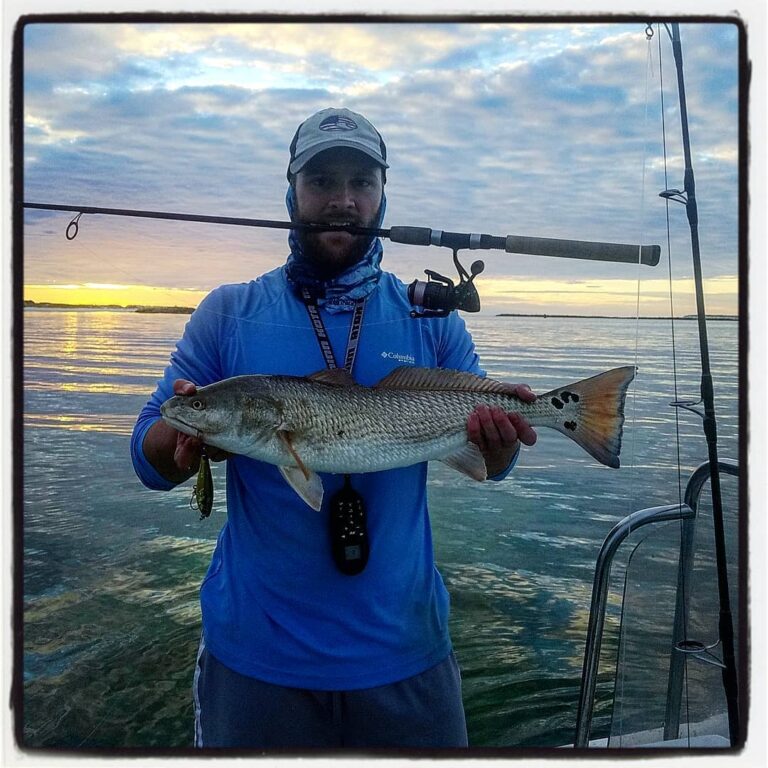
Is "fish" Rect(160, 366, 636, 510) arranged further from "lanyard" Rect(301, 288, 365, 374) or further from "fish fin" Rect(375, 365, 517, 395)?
"lanyard" Rect(301, 288, 365, 374)

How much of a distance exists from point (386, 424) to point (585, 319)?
1250mm

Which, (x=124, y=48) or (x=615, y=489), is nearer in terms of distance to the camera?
(x=124, y=48)

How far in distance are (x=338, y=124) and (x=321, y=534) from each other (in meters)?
1.49

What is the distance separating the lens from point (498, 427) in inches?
94.7

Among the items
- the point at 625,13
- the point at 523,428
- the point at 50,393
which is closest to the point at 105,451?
the point at 50,393

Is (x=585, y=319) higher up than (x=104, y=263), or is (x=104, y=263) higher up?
(x=104, y=263)

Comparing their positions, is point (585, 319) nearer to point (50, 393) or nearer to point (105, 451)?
point (50, 393)

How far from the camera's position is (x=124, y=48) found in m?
2.50

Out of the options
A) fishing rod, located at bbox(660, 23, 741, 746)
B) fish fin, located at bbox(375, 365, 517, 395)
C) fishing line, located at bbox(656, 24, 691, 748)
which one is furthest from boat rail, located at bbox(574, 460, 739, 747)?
fish fin, located at bbox(375, 365, 517, 395)

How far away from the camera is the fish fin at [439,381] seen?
241cm

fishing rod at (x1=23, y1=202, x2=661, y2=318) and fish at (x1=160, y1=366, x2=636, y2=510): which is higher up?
fishing rod at (x1=23, y1=202, x2=661, y2=318)

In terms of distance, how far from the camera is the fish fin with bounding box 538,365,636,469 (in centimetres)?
237
